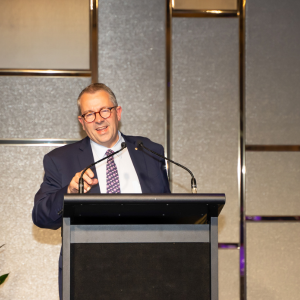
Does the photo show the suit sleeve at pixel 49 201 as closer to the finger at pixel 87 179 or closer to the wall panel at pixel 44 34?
the finger at pixel 87 179

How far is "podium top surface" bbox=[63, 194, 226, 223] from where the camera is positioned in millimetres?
1135

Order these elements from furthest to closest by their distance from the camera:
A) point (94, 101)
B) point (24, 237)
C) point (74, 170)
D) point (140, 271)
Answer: point (24, 237), point (94, 101), point (74, 170), point (140, 271)

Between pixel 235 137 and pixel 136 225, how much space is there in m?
1.61

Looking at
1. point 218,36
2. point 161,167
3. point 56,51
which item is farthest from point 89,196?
point 218,36

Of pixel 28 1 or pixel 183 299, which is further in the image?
pixel 28 1

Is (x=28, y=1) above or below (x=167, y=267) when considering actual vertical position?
above

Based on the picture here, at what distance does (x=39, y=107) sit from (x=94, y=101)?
0.81 m

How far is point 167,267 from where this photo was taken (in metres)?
1.27

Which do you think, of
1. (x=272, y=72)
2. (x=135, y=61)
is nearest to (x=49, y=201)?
(x=135, y=61)

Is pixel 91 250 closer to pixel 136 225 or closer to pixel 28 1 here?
pixel 136 225

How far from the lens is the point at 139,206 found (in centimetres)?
117

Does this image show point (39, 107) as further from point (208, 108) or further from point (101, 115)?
point (208, 108)

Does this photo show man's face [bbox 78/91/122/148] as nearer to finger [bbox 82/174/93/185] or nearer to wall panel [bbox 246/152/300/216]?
finger [bbox 82/174/93/185]

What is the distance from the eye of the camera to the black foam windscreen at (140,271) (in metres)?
1.24
